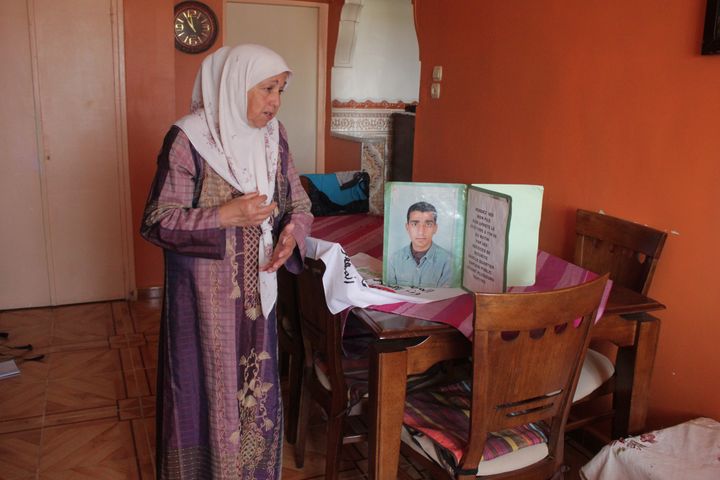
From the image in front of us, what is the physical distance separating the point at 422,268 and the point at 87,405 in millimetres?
1757

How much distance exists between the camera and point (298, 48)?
5.88 m

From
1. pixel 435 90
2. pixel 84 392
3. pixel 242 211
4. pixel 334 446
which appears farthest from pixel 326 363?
pixel 435 90

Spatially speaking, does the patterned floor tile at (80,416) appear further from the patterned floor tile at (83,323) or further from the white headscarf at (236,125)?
the white headscarf at (236,125)

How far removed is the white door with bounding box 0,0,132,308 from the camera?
12.5 ft

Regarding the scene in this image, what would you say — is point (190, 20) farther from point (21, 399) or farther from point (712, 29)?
point (712, 29)

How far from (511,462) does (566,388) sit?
0.80 ft

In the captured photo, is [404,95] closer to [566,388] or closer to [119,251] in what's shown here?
[119,251]

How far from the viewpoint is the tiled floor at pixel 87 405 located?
2.50 metres

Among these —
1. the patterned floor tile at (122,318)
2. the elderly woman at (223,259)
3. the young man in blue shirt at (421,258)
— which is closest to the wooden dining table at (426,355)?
the young man in blue shirt at (421,258)

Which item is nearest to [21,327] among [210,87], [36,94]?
[36,94]

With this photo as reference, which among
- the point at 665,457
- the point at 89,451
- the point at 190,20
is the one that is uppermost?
the point at 190,20

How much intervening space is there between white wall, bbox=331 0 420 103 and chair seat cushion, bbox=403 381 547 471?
4.17 metres

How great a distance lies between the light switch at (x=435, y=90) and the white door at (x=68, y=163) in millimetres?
1843

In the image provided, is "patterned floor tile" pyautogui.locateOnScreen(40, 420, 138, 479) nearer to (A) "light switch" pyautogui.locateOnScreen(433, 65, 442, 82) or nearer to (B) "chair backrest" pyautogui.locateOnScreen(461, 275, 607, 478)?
(B) "chair backrest" pyautogui.locateOnScreen(461, 275, 607, 478)
